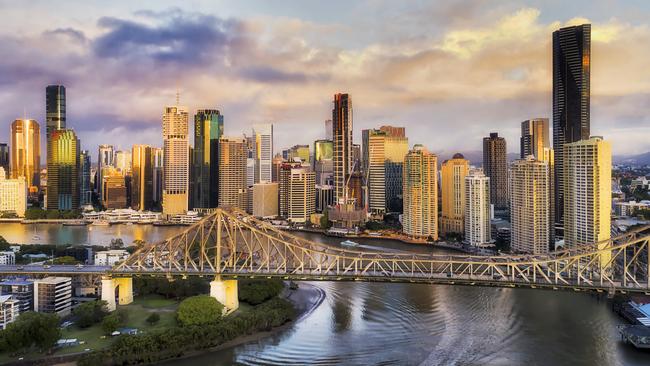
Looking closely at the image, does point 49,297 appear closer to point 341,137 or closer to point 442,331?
point 442,331

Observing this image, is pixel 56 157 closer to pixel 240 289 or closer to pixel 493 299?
pixel 240 289

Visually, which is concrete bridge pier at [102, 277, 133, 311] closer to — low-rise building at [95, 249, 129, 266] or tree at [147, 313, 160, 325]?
tree at [147, 313, 160, 325]

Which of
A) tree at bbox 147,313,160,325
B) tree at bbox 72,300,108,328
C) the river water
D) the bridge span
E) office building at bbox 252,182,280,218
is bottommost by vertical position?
the river water

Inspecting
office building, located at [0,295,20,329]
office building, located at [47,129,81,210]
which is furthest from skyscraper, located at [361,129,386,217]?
office building, located at [0,295,20,329]

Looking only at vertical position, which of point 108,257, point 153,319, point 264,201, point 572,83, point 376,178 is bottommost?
point 153,319

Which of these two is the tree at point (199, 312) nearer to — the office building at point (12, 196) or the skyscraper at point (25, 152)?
A: the office building at point (12, 196)

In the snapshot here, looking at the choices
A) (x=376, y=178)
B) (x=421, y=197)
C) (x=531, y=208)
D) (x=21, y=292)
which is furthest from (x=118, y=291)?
(x=376, y=178)

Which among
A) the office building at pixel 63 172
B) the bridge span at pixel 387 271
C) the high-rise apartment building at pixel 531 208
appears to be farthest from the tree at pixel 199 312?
the office building at pixel 63 172
